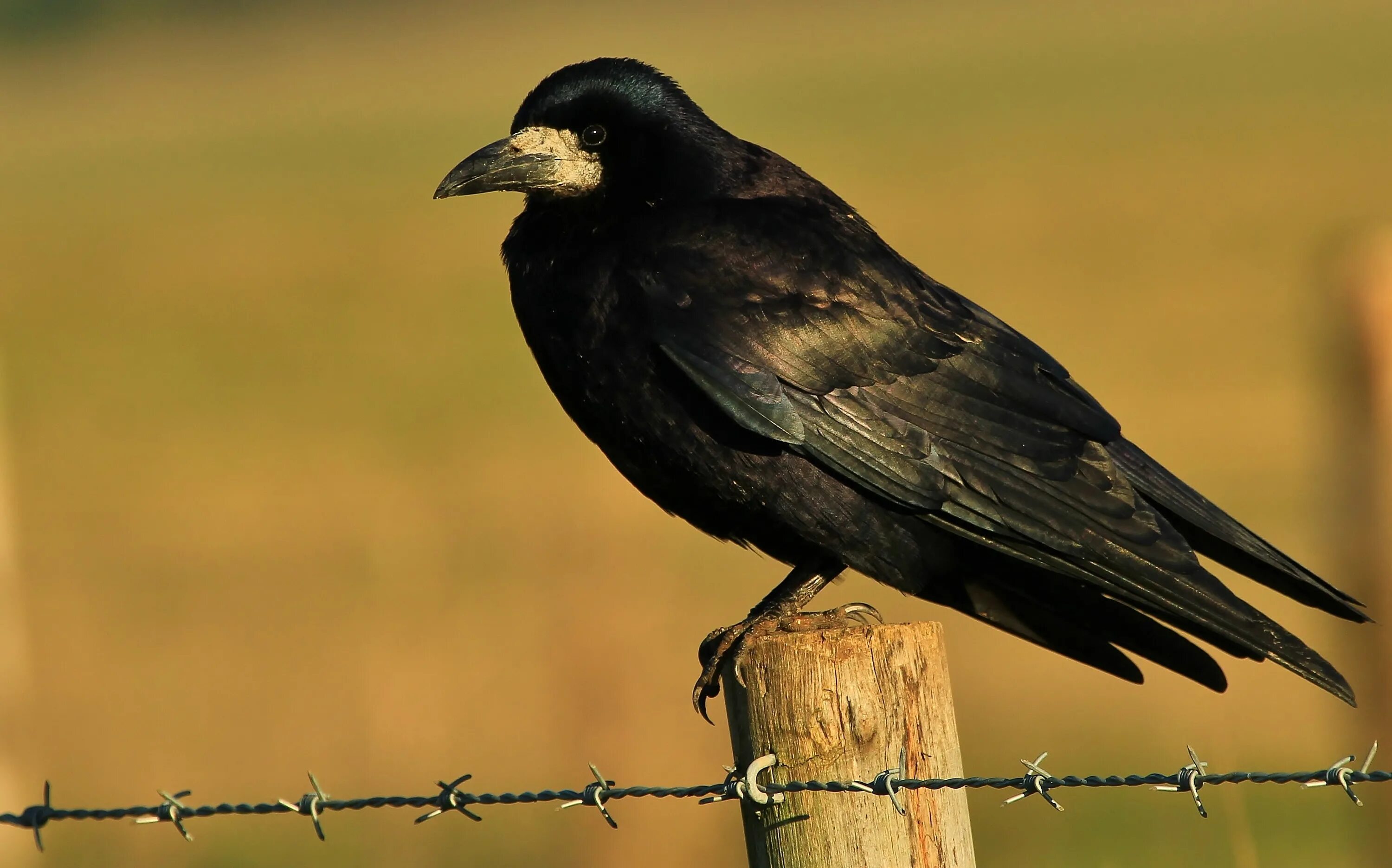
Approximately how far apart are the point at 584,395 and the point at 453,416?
13156 mm

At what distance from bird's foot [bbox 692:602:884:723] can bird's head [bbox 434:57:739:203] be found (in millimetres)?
1242

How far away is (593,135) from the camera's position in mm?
5211

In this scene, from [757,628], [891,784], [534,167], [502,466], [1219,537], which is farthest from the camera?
[502,466]

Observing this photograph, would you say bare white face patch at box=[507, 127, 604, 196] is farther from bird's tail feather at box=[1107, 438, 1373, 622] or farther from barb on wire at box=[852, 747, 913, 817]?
barb on wire at box=[852, 747, 913, 817]

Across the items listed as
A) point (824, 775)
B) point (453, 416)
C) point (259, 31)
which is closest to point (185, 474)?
point (453, 416)

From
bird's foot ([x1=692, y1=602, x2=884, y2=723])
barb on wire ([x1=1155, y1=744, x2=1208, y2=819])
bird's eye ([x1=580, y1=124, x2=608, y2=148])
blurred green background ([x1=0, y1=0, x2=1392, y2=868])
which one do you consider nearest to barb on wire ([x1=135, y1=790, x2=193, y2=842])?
bird's foot ([x1=692, y1=602, x2=884, y2=723])

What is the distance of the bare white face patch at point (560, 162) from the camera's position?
16.8 ft

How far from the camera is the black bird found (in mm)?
4559

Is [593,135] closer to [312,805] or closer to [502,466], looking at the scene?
[312,805]

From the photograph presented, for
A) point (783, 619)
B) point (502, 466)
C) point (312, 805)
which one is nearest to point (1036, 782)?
point (783, 619)

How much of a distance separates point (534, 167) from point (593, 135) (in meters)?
0.22

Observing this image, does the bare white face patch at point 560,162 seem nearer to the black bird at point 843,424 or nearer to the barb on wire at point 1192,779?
the black bird at point 843,424

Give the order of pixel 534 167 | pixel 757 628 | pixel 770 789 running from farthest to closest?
pixel 534 167 → pixel 757 628 → pixel 770 789

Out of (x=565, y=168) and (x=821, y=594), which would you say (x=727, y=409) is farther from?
Answer: (x=821, y=594)
